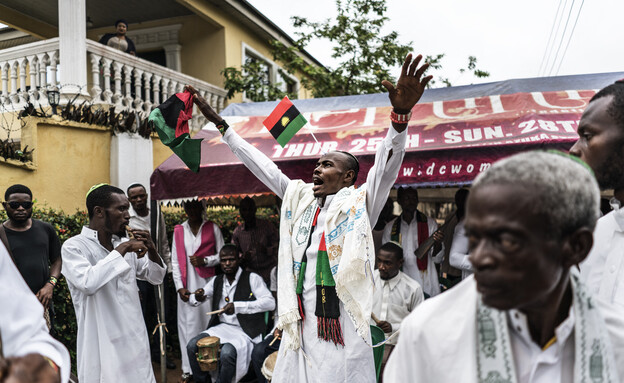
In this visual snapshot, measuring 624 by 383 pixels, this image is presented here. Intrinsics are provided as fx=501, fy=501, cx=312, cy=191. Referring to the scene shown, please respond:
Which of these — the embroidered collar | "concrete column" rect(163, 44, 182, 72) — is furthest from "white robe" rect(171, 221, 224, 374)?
"concrete column" rect(163, 44, 182, 72)

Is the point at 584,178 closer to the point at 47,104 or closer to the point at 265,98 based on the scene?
the point at 47,104

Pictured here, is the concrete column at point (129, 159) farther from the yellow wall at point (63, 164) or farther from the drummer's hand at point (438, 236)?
the drummer's hand at point (438, 236)

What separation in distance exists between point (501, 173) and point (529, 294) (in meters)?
0.31

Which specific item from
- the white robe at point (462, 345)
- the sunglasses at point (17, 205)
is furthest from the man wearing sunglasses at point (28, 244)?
the white robe at point (462, 345)

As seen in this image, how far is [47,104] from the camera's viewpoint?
8250mm

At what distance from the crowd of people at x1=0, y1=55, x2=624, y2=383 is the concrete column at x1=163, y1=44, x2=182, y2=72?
6943 mm

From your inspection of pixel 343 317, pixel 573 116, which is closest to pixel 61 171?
pixel 343 317

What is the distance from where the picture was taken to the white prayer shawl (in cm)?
334

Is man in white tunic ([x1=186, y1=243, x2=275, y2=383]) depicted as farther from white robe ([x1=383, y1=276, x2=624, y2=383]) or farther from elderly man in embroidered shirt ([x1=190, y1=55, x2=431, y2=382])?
white robe ([x1=383, y1=276, x2=624, y2=383])

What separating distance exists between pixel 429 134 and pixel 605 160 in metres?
3.63

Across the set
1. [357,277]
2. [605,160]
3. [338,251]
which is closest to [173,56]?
[338,251]

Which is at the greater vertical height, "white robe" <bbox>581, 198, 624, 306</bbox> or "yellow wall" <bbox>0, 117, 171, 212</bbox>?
"yellow wall" <bbox>0, 117, 171, 212</bbox>

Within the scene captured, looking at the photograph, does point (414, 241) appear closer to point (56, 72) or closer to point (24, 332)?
point (24, 332)

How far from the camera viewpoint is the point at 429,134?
554cm
